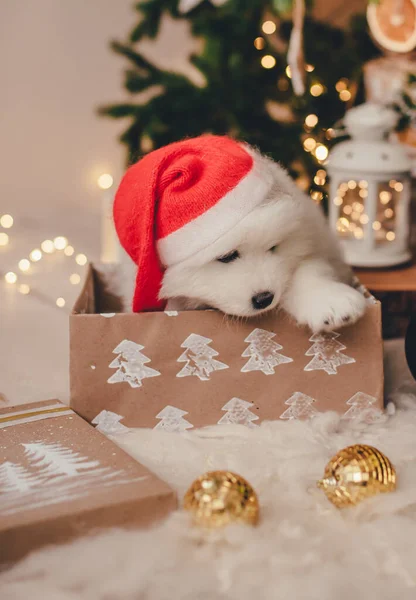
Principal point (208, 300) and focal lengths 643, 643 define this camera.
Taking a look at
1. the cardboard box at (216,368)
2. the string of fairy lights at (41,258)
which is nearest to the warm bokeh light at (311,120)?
the string of fairy lights at (41,258)

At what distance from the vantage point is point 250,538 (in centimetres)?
73

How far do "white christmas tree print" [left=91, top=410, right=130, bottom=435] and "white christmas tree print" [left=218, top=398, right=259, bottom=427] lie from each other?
0.16 m

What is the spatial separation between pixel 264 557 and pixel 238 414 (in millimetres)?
347

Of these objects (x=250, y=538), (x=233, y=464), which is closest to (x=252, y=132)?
(x=233, y=464)

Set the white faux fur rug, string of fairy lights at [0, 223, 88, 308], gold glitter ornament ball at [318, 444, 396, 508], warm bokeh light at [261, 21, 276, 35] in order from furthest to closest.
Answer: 1. warm bokeh light at [261, 21, 276, 35]
2. string of fairy lights at [0, 223, 88, 308]
3. gold glitter ornament ball at [318, 444, 396, 508]
4. the white faux fur rug

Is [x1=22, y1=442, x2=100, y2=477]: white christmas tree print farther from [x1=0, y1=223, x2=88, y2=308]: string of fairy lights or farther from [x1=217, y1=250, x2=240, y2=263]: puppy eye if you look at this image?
[x1=0, y1=223, x2=88, y2=308]: string of fairy lights

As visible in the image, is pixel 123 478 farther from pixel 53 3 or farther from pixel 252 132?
pixel 53 3

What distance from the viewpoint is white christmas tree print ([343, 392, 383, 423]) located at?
3.45ft

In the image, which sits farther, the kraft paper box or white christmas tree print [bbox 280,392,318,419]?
white christmas tree print [bbox 280,392,318,419]

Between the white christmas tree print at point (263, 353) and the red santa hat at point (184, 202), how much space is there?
17 cm

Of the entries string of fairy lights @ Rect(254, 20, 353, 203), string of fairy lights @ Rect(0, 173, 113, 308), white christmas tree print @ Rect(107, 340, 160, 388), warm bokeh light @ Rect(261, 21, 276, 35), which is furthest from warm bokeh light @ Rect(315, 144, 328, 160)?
white christmas tree print @ Rect(107, 340, 160, 388)

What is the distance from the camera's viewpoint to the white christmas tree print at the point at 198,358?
100 cm

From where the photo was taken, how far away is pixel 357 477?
2.59 feet

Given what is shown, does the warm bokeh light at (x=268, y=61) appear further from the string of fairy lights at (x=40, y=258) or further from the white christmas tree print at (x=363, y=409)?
the white christmas tree print at (x=363, y=409)
